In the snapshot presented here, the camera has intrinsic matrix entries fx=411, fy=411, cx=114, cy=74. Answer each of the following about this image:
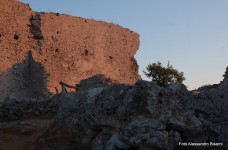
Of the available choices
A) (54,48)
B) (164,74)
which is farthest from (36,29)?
(164,74)

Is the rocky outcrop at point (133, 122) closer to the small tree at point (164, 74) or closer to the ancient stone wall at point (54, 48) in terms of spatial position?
the ancient stone wall at point (54, 48)

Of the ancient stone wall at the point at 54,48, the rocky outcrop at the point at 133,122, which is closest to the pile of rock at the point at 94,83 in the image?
the ancient stone wall at the point at 54,48

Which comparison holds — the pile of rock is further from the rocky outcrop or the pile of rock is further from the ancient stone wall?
the rocky outcrop

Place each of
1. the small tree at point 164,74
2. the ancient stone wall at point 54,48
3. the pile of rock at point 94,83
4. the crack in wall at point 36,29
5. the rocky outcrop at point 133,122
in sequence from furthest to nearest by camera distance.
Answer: the small tree at point 164,74
the crack in wall at point 36,29
the pile of rock at point 94,83
the ancient stone wall at point 54,48
the rocky outcrop at point 133,122

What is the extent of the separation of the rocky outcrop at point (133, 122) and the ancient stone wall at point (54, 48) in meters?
9.75

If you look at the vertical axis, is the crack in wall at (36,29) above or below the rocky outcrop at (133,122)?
above

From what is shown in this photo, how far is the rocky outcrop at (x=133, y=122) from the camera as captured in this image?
8266 millimetres

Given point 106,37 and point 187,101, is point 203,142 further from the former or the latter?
point 106,37

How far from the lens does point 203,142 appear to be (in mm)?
8445

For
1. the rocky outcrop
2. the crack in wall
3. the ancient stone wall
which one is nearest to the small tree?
the ancient stone wall

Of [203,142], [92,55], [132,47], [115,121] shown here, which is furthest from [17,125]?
[132,47]

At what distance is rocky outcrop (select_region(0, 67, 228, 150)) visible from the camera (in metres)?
8.27

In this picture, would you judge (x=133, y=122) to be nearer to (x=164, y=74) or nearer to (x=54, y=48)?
(x=54, y=48)

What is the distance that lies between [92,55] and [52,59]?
10.5 feet
